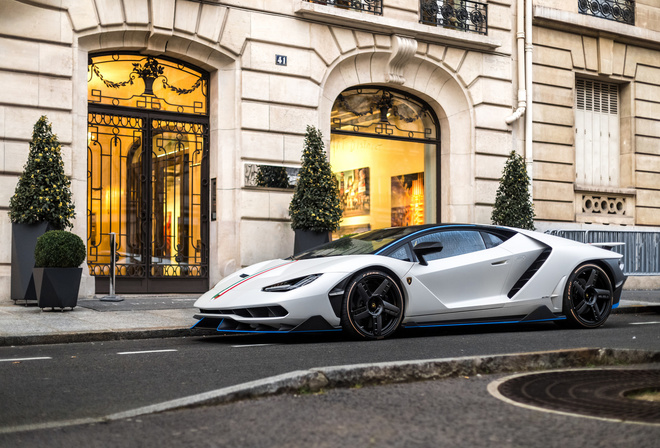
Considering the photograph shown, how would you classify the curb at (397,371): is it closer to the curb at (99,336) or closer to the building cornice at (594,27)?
the curb at (99,336)

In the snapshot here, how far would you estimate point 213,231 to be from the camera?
47.0ft

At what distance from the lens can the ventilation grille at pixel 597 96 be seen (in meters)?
18.8

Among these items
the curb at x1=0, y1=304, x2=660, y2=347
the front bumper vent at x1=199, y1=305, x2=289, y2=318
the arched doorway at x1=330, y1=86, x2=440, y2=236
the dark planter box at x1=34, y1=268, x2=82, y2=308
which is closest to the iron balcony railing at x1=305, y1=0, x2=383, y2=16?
the arched doorway at x1=330, y1=86, x2=440, y2=236

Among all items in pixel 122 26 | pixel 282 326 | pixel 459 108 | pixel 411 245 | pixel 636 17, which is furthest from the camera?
pixel 636 17

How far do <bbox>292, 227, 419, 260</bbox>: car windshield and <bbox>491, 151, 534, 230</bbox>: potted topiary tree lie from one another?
7559mm

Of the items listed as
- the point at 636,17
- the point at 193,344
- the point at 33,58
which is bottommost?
the point at 193,344

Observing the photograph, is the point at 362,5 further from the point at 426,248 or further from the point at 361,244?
the point at 426,248

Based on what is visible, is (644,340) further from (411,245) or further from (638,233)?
(638,233)

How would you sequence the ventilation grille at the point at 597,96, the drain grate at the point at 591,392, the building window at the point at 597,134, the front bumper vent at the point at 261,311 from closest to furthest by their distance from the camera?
the drain grate at the point at 591,392 < the front bumper vent at the point at 261,311 < the building window at the point at 597,134 < the ventilation grille at the point at 597,96

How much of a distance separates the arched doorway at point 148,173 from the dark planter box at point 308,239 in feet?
6.36

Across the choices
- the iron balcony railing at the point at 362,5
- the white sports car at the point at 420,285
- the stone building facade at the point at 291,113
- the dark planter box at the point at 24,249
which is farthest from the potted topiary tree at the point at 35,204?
the iron balcony railing at the point at 362,5

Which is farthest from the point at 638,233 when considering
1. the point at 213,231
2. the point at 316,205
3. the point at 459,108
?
the point at 213,231

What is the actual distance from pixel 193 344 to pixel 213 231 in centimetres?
688

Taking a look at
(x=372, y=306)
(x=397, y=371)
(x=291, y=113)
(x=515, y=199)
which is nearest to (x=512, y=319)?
(x=372, y=306)
